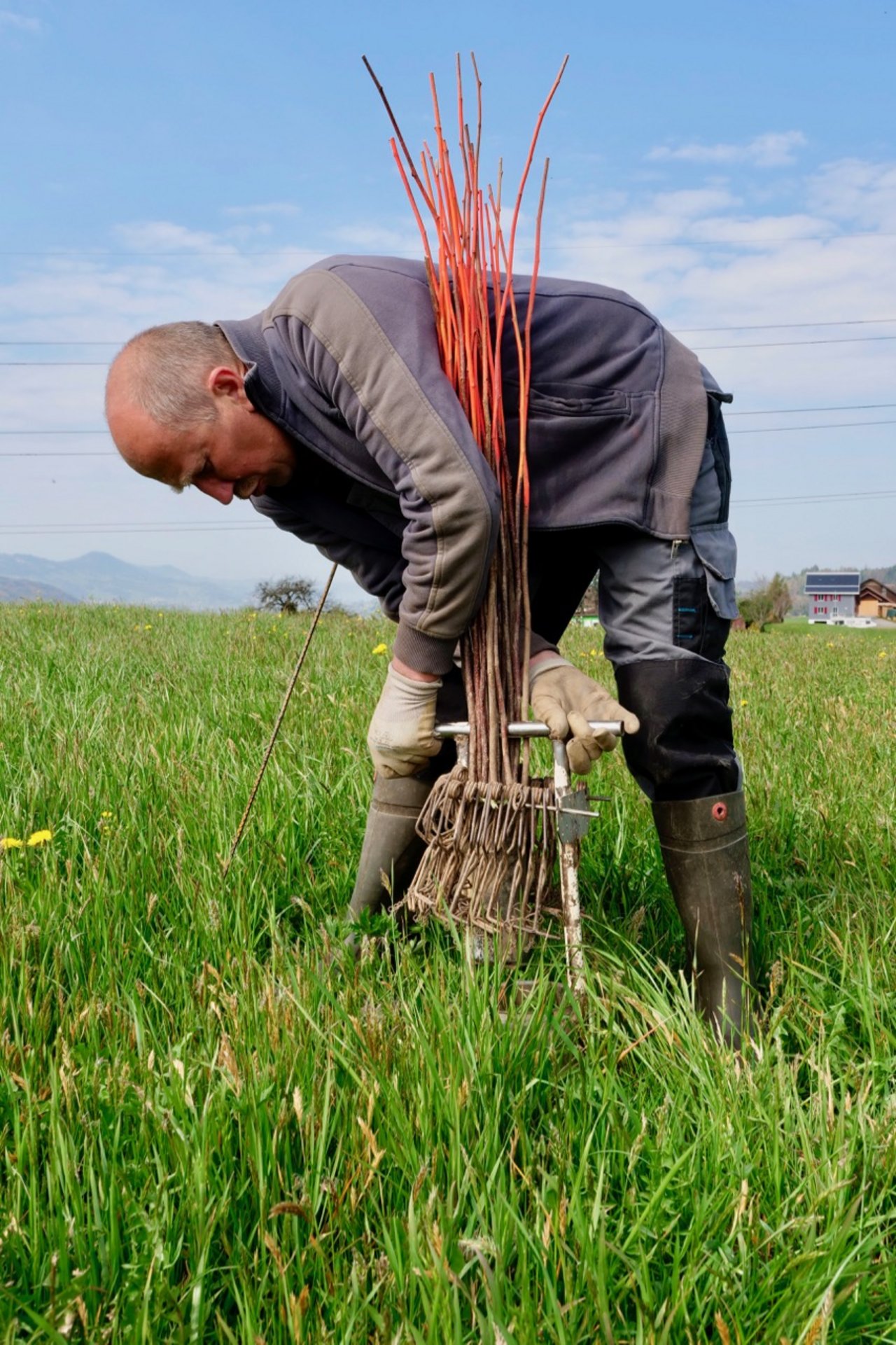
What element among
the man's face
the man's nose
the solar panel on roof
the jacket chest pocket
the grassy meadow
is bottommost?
the grassy meadow

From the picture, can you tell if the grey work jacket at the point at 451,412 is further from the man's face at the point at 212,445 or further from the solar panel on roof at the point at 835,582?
the solar panel on roof at the point at 835,582

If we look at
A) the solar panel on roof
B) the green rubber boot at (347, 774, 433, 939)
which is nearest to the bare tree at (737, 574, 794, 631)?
the green rubber boot at (347, 774, 433, 939)

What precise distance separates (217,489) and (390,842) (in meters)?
0.95

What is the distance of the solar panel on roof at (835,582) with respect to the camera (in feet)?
364

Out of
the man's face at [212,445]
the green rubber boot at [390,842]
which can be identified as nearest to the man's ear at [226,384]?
the man's face at [212,445]

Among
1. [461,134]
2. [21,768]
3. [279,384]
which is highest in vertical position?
[461,134]

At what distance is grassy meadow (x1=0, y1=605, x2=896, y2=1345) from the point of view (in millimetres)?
1433

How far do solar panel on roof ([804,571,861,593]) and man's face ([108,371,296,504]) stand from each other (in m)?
115

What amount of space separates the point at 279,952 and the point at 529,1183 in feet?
2.90

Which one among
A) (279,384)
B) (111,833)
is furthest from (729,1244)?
(111,833)

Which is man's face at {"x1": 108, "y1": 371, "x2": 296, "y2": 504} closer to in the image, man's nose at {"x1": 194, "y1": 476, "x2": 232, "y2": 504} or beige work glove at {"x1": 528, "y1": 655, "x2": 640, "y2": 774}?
man's nose at {"x1": 194, "y1": 476, "x2": 232, "y2": 504}

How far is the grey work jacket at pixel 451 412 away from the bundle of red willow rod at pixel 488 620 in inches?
2.4

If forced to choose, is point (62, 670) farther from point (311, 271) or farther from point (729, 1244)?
point (729, 1244)

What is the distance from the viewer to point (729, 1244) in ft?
5.02
